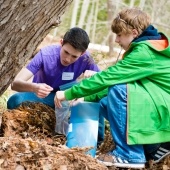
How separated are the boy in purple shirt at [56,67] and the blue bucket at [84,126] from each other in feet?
0.94

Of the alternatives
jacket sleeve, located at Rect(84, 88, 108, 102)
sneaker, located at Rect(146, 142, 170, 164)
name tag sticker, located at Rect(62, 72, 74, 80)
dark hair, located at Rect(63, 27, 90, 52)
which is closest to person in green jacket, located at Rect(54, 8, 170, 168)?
sneaker, located at Rect(146, 142, 170, 164)

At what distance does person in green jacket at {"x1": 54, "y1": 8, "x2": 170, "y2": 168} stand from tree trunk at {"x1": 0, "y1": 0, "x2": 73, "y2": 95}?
56cm

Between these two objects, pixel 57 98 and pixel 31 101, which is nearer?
pixel 57 98

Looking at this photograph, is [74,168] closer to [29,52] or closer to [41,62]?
[29,52]

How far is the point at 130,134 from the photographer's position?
2.55 metres

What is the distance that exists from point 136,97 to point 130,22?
0.49 m

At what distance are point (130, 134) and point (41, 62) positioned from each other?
104 cm

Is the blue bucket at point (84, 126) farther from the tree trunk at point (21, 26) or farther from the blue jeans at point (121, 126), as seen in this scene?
the tree trunk at point (21, 26)

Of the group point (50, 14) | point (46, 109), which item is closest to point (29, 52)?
point (50, 14)

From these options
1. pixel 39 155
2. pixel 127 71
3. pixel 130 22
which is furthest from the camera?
pixel 130 22

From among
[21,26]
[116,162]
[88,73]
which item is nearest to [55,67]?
[88,73]

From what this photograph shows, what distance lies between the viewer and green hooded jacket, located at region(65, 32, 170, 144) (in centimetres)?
256

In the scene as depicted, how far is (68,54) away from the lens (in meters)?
3.10

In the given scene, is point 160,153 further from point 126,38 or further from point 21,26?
point 21,26
